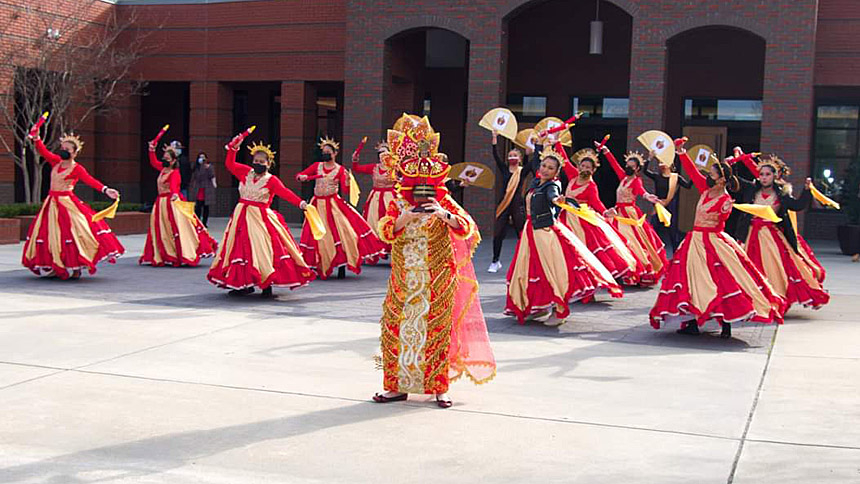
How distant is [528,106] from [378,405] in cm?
1943

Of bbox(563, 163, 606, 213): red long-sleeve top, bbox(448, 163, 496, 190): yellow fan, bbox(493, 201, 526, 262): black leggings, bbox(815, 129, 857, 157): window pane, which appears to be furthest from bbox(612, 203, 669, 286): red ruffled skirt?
bbox(815, 129, 857, 157): window pane

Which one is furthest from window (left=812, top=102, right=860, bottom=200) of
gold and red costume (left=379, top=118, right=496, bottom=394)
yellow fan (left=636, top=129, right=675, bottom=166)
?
gold and red costume (left=379, top=118, right=496, bottom=394)

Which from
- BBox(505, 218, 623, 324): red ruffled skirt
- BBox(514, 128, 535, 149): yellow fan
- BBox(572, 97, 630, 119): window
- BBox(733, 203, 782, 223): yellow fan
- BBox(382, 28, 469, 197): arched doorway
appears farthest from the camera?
BBox(572, 97, 630, 119): window

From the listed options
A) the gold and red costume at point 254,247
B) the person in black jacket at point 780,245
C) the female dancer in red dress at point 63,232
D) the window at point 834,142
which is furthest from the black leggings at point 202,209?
the window at point 834,142

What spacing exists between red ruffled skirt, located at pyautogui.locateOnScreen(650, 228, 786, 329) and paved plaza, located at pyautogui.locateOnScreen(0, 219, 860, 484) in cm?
33

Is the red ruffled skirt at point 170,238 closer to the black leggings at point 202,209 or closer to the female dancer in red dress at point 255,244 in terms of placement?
the female dancer in red dress at point 255,244

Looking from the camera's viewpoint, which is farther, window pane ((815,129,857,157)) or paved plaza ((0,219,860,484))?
window pane ((815,129,857,157))

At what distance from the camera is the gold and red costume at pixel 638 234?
44.2 ft

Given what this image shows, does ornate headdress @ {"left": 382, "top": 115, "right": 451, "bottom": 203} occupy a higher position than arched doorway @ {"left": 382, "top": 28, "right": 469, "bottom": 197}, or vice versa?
arched doorway @ {"left": 382, "top": 28, "right": 469, "bottom": 197}

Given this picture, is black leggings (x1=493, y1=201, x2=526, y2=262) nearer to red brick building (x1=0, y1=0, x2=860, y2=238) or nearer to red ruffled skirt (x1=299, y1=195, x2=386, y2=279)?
red ruffled skirt (x1=299, y1=195, x2=386, y2=279)

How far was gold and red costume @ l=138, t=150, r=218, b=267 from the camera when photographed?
14.8 metres

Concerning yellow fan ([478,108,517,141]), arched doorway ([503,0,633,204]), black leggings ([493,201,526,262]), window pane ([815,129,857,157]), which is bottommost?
black leggings ([493,201,526,262])

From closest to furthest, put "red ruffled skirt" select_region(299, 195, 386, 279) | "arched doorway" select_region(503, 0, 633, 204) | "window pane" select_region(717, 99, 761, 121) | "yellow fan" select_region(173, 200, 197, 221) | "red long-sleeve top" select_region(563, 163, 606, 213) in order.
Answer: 1. "red long-sleeve top" select_region(563, 163, 606, 213)
2. "red ruffled skirt" select_region(299, 195, 386, 279)
3. "yellow fan" select_region(173, 200, 197, 221)
4. "window pane" select_region(717, 99, 761, 121)
5. "arched doorway" select_region(503, 0, 633, 204)

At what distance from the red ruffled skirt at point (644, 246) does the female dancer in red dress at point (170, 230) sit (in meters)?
6.39
